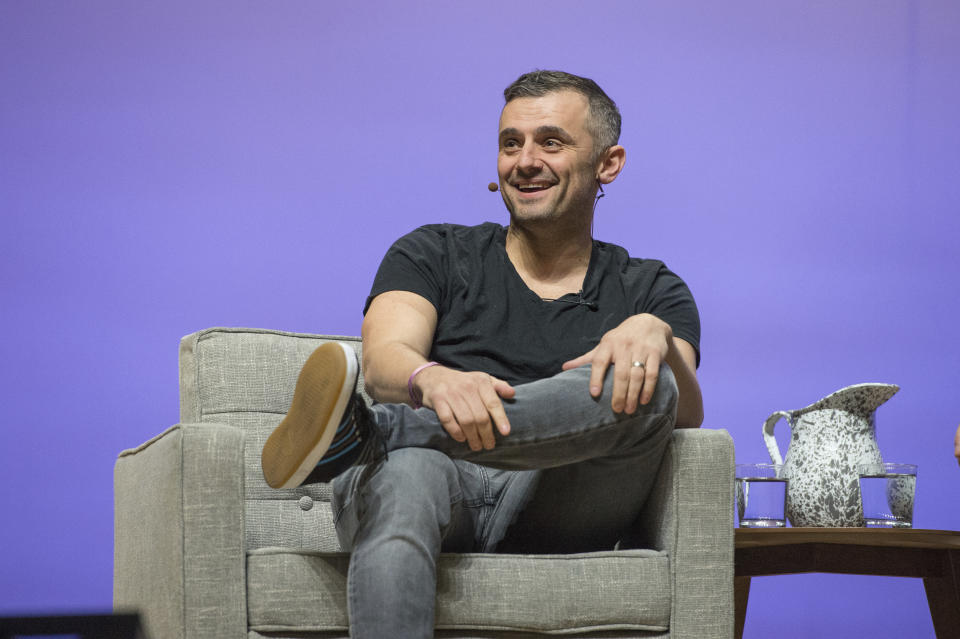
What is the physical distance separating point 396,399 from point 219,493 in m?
0.28

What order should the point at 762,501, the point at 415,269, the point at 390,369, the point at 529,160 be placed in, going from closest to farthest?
1. the point at 390,369
2. the point at 415,269
3. the point at 529,160
4. the point at 762,501

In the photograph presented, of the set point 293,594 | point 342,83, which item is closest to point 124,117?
A: point 342,83

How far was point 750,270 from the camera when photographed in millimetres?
2666

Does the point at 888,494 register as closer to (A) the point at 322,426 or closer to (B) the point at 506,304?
(B) the point at 506,304

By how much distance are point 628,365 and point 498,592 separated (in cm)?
33

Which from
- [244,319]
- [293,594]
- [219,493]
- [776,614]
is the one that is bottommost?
[776,614]

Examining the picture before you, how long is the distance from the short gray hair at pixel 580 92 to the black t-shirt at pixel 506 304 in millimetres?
250

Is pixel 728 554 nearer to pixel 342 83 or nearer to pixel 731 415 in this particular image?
pixel 731 415

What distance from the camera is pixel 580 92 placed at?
6.09ft

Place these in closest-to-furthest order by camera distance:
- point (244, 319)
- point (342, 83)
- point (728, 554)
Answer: point (728, 554) < point (244, 319) < point (342, 83)

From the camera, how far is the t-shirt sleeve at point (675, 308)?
1673 millimetres

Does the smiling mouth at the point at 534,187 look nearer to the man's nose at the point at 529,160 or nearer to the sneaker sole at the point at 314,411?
the man's nose at the point at 529,160

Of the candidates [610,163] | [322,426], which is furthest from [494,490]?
[610,163]

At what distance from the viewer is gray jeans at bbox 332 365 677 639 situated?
114 centimetres
